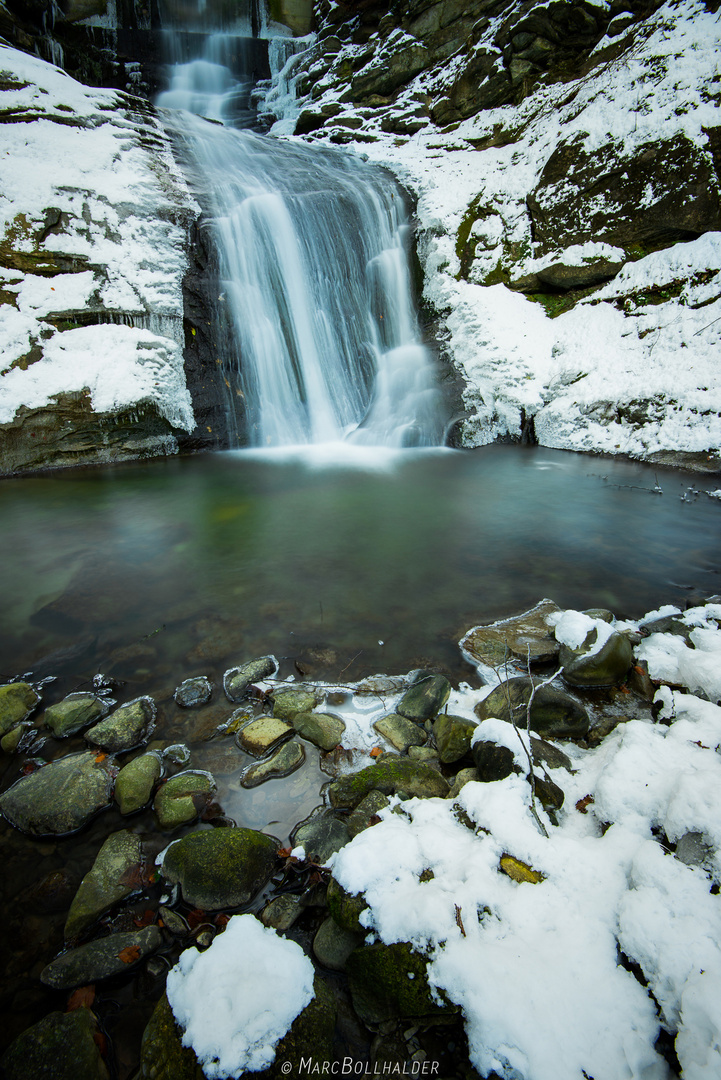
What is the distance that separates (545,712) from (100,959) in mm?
2181

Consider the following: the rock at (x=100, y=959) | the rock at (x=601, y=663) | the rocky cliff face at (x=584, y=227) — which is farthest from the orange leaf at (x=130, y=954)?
the rocky cliff face at (x=584, y=227)

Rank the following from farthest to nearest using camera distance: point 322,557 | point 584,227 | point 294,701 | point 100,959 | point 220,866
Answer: point 584,227 → point 322,557 → point 294,701 → point 220,866 → point 100,959

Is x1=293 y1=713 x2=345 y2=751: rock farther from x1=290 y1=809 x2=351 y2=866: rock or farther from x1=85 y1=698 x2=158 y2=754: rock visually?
x1=85 y1=698 x2=158 y2=754: rock

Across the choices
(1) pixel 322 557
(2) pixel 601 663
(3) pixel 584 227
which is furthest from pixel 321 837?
(3) pixel 584 227

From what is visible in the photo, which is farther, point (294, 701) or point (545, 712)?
point (294, 701)

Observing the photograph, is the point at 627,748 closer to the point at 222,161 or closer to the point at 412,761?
the point at 412,761

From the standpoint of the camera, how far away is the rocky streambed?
1332 millimetres

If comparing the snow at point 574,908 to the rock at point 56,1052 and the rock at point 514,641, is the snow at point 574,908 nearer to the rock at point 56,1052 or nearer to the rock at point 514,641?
the rock at point 56,1052

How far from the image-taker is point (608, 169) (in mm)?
9703

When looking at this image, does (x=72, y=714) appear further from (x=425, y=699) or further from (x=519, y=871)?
(x=519, y=871)

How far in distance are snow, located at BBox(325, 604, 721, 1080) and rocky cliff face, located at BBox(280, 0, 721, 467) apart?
7.64 meters

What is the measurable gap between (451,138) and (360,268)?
7381mm

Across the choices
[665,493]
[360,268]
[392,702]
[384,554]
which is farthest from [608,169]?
[392,702]

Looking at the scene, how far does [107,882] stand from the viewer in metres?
1.77
